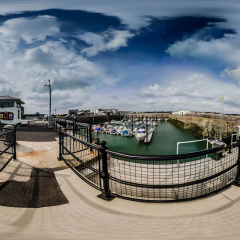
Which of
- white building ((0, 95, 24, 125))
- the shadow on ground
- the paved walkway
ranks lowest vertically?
the shadow on ground

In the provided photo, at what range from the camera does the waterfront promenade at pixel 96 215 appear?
183 centimetres

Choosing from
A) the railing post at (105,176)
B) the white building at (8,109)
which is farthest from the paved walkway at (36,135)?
the railing post at (105,176)

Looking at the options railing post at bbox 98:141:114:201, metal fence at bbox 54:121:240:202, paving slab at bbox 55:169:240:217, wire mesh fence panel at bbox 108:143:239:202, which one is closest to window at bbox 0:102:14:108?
metal fence at bbox 54:121:240:202

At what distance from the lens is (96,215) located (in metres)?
2.30

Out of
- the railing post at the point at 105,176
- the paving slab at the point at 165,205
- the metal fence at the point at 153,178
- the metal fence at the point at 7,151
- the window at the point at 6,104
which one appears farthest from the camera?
the window at the point at 6,104

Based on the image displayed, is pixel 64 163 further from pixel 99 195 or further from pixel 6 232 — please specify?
pixel 6 232

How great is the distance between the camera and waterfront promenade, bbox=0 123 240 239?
6.00 ft

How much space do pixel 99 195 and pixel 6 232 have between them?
5.08 feet

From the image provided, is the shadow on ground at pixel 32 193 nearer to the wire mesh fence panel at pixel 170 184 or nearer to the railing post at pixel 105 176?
the railing post at pixel 105 176

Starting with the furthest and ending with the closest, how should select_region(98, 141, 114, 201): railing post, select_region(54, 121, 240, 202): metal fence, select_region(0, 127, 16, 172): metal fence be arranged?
select_region(0, 127, 16, 172): metal fence < select_region(98, 141, 114, 201): railing post < select_region(54, 121, 240, 202): metal fence

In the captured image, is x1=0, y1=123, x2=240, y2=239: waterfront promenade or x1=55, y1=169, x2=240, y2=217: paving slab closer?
x1=0, y1=123, x2=240, y2=239: waterfront promenade

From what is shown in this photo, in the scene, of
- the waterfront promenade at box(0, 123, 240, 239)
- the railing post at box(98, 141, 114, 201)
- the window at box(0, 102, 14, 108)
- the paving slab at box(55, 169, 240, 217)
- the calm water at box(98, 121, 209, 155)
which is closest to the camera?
the waterfront promenade at box(0, 123, 240, 239)

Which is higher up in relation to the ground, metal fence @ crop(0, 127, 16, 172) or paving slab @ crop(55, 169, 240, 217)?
metal fence @ crop(0, 127, 16, 172)

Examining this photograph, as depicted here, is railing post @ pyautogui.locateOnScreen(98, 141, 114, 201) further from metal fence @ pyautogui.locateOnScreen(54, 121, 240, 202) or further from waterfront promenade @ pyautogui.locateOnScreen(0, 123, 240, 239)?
waterfront promenade @ pyautogui.locateOnScreen(0, 123, 240, 239)
